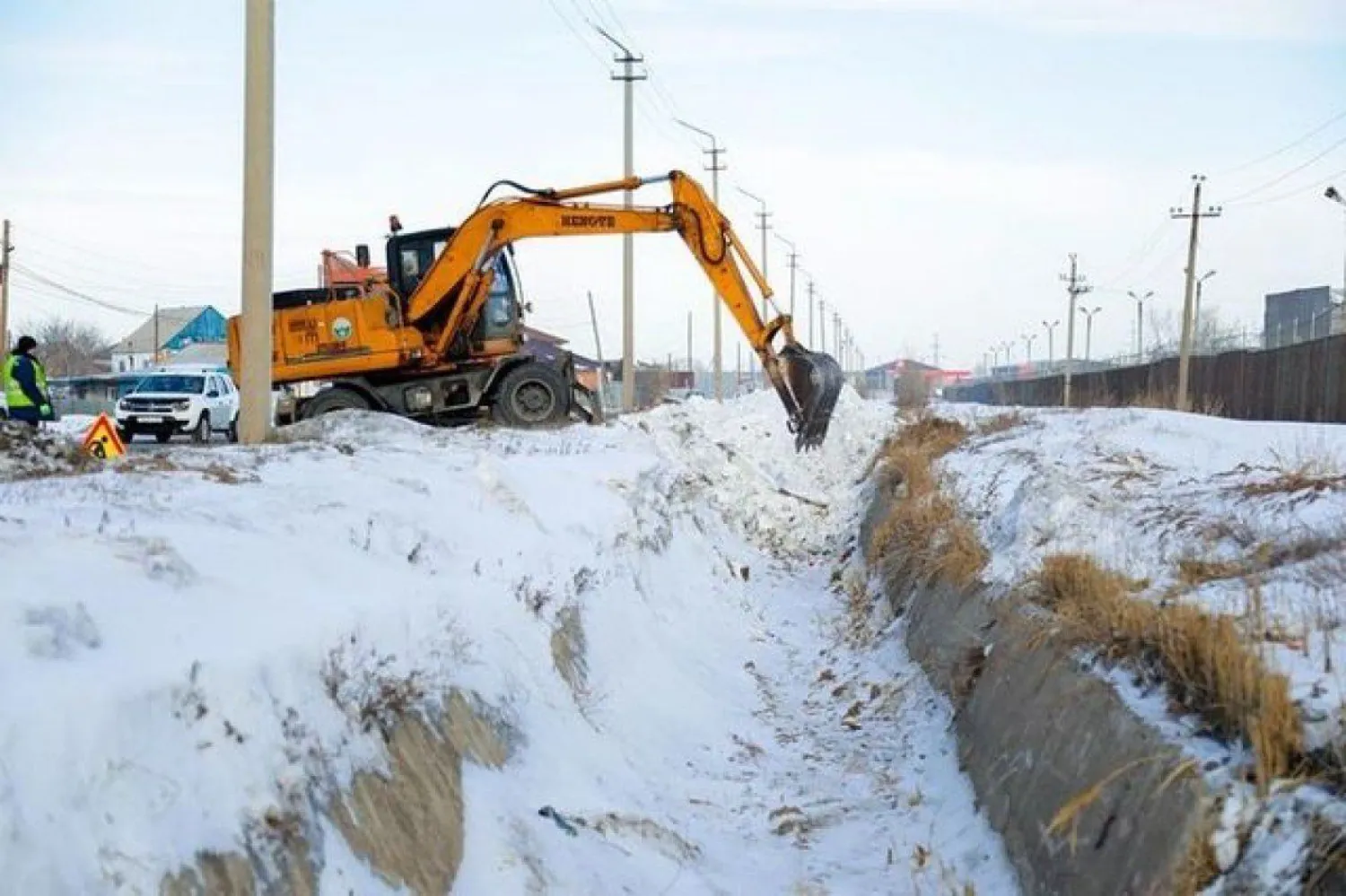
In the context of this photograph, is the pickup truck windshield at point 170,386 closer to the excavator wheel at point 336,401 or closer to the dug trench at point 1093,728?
the excavator wheel at point 336,401

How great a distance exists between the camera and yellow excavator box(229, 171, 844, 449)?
1847 centimetres

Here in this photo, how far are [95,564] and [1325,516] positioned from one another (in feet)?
21.1

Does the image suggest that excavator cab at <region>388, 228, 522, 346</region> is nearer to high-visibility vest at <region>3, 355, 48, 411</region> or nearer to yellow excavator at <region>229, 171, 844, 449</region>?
yellow excavator at <region>229, 171, 844, 449</region>

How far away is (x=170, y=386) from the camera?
27406 mm

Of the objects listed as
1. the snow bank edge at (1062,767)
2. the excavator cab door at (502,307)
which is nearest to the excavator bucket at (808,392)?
the excavator cab door at (502,307)

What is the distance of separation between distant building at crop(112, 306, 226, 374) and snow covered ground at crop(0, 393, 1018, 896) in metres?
84.8

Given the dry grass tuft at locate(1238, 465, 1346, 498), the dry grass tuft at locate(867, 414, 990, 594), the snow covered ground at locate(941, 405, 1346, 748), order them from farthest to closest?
the dry grass tuft at locate(867, 414, 990, 594) < the dry grass tuft at locate(1238, 465, 1346, 498) < the snow covered ground at locate(941, 405, 1346, 748)

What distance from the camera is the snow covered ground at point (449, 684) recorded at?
11.3 feet

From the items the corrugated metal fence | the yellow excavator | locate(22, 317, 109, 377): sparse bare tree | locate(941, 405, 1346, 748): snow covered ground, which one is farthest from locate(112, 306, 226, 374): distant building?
locate(941, 405, 1346, 748): snow covered ground

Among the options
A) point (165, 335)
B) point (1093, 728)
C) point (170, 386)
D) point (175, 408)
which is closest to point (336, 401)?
point (175, 408)

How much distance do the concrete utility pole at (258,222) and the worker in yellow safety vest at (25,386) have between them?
3.14 m

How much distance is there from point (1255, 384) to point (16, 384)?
116 feet

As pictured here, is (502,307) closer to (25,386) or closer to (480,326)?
(480,326)

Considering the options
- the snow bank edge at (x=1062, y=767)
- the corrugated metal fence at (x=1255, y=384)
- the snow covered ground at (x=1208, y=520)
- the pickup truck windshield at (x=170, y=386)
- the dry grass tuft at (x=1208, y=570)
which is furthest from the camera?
the corrugated metal fence at (x=1255, y=384)
